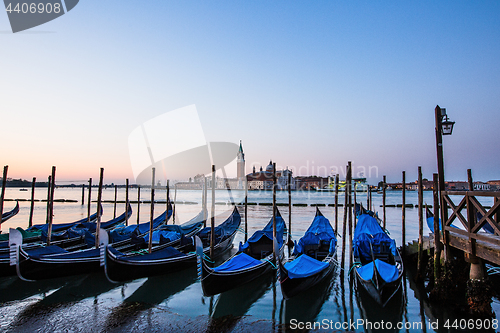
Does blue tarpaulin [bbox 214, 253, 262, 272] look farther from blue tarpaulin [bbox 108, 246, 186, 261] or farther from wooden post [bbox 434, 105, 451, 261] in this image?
wooden post [bbox 434, 105, 451, 261]

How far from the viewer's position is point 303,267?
610 cm

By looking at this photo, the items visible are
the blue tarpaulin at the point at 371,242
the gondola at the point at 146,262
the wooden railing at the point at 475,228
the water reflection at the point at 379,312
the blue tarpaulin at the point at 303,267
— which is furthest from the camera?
the blue tarpaulin at the point at 371,242

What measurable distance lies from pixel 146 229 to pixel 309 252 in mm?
6747

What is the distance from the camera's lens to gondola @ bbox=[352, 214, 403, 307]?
511 cm

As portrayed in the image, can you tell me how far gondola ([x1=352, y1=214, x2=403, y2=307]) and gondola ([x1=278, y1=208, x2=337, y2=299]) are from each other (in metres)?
0.75

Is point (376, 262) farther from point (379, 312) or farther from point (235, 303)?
point (235, 303)

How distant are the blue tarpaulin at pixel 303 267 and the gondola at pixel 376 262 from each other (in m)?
0.80

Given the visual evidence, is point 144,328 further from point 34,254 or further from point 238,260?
point 34,254

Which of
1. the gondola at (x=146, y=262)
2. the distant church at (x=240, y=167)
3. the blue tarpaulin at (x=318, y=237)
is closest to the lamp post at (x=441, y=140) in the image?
the blue tarpaulin at (x=318, y=237)

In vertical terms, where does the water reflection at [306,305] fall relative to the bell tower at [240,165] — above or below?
below

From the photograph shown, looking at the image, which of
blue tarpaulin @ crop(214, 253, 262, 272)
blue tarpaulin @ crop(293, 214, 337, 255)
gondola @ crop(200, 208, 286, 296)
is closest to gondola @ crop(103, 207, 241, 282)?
blue tarpaulin @ crop(214, 253, 262, 272)

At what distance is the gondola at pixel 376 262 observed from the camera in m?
5.11

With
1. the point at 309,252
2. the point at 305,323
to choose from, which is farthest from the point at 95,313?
the point at 309,252

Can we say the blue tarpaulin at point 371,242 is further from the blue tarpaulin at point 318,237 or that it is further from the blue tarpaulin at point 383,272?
the blue tarpaulin at point 383,272
